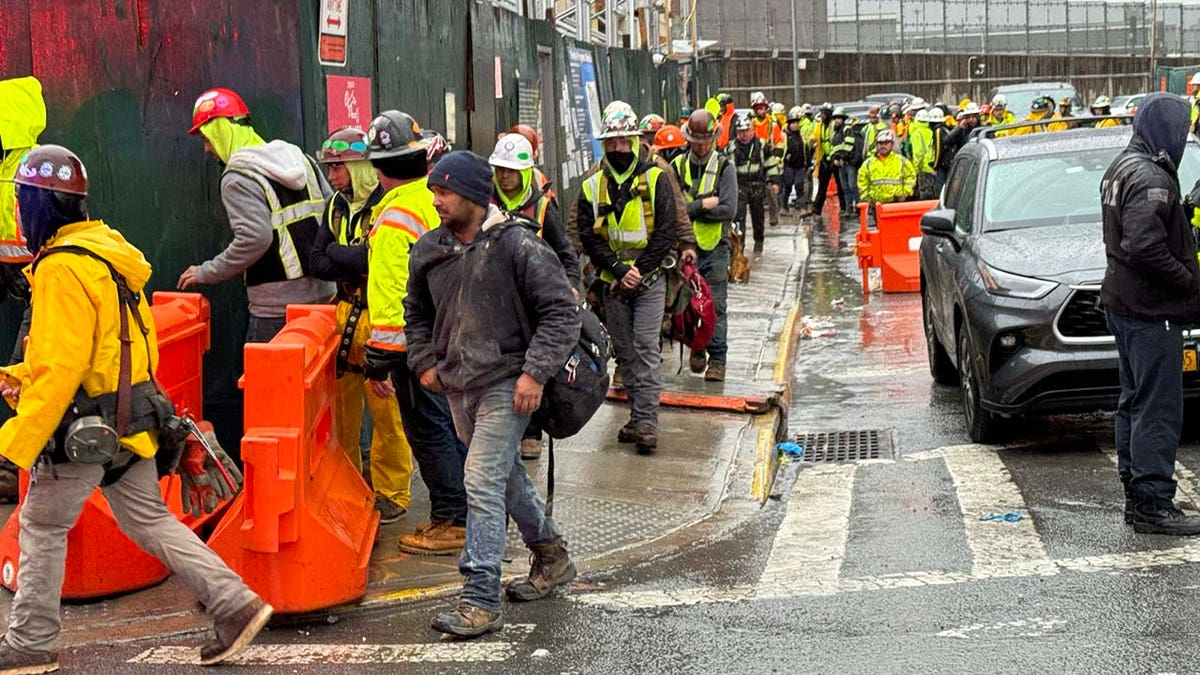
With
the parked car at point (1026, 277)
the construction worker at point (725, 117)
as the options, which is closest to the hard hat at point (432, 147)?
the parked car at point (1026, 277)

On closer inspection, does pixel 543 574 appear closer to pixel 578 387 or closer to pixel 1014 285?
pixel 578 387

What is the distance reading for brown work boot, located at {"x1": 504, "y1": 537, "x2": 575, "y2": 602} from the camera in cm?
688

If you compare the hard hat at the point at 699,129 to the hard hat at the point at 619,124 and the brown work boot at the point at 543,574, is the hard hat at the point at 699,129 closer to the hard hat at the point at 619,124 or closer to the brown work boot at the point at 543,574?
the hard hat at the point at 619,124

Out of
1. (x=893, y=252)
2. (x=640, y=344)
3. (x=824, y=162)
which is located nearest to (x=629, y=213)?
(x=640, y=344)

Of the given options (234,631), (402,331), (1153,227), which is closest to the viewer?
(234,631)

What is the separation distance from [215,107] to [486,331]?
7.62 ft

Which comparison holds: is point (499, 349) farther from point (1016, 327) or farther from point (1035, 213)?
point (1035, 213)

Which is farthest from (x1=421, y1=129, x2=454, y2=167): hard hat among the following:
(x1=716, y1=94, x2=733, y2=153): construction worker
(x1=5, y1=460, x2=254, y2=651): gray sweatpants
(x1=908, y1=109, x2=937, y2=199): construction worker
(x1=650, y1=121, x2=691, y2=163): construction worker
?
(x1=716, y1=94, x2=733, y2=153): construction worker

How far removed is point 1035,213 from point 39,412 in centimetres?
682

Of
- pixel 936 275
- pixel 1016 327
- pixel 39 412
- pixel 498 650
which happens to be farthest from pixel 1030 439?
pixel 39 412

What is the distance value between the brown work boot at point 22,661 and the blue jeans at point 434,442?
1997 millimetres

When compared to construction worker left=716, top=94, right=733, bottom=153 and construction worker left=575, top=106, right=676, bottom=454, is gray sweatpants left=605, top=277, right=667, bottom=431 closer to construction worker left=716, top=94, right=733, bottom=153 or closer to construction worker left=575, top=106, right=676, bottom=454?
construction worker left=575, top=106, right=676, bottom=454

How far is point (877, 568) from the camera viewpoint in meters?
7.28

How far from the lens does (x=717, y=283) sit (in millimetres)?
12109
